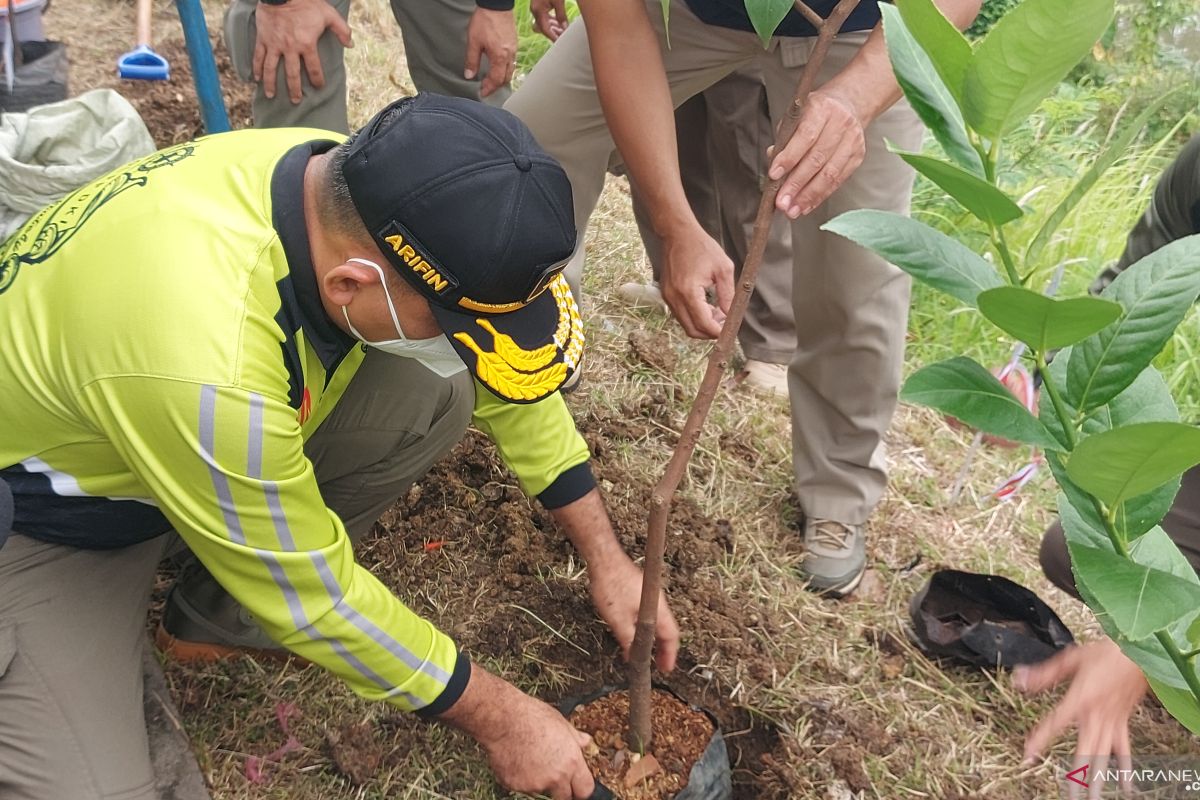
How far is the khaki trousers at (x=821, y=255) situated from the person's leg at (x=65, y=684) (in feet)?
4.11

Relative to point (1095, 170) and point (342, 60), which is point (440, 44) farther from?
point (1095, 170)

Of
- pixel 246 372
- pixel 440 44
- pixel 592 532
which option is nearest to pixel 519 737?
pixel 592 532

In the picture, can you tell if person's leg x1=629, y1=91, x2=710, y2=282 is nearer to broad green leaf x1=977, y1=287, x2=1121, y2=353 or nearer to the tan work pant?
the tan work pant

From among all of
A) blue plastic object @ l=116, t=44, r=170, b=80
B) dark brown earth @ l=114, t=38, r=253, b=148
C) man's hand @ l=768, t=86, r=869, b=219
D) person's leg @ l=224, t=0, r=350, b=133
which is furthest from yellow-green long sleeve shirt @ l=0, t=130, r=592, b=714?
dark brown earth @ l=114, t=38, r=253, b=148

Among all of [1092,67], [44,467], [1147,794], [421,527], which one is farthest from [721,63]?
[1092,67]

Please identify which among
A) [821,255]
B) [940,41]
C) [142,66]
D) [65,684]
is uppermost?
[940,41]

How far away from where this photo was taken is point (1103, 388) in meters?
0.61

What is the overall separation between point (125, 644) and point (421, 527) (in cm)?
70

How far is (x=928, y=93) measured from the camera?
57 cm

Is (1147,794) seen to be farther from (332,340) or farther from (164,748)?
(164,748)

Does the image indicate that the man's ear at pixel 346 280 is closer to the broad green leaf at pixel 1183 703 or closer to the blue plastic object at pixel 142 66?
the broad green leaf at pixel 1183 703

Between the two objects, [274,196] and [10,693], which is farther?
[10,693]

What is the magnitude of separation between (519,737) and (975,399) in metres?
1.01

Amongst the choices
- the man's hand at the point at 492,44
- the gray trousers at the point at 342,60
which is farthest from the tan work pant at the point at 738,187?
the gray trousers at the point at 342,60
